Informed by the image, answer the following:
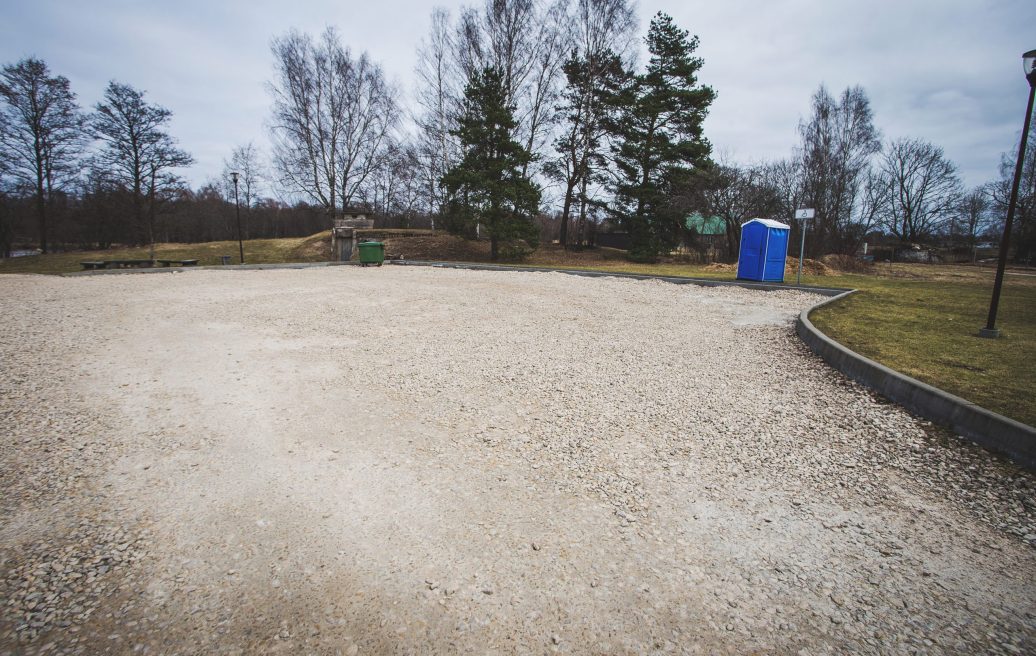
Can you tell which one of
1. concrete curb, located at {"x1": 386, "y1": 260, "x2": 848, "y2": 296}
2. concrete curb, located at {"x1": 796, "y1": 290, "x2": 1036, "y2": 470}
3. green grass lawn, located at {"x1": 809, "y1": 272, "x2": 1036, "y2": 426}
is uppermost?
concrete curb, located at {"x1": 386, "y1": 260, "x2": 848, "y2": 296}

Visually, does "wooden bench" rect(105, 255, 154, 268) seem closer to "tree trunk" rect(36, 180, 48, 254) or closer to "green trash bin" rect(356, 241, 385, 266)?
"green trash bin" rect(356, 241, 385, 266)

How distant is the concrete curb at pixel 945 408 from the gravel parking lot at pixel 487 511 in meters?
0.16

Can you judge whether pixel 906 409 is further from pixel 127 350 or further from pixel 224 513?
pixel 127 350

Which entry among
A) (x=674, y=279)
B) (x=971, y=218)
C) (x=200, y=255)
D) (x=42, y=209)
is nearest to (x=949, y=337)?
(x=674, y=279)

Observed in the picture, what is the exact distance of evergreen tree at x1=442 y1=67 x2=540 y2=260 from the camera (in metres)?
21.0

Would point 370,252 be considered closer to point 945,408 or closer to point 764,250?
point 764,250

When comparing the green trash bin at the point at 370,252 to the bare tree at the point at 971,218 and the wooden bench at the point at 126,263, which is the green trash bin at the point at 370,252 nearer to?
the wooden bench at the point at 126,263

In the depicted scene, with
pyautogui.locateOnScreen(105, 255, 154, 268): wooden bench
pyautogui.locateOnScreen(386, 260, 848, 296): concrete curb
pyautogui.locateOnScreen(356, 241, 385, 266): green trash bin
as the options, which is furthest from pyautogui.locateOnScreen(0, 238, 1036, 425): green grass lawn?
pyautogui.locateOnScreen(105, 255, 154, 268): wooden bench

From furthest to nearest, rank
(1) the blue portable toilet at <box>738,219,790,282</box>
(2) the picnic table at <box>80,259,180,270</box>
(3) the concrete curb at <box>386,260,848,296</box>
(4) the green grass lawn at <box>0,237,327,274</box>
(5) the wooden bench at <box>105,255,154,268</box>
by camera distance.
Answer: (4) the green grass lawn at <box>0,237,327,274</box>
(5) the wooden bench at <box>105,255,154,268</box>
(2) the picnic table at <box>80,259,180,270</box>
(1) the blue portable toilet at <box>738,219,790,282</box>
(3) the concrete curb at <box>386,260,848,296</box>

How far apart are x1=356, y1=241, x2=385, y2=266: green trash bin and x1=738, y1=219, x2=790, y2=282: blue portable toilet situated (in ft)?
49.0

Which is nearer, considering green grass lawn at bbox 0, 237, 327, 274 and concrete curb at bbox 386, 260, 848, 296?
concrete curb at bbox 386, 260, 848, 296

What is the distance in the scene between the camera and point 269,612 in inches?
67.9

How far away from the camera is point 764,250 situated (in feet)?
45.5

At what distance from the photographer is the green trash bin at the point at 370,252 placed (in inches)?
763
